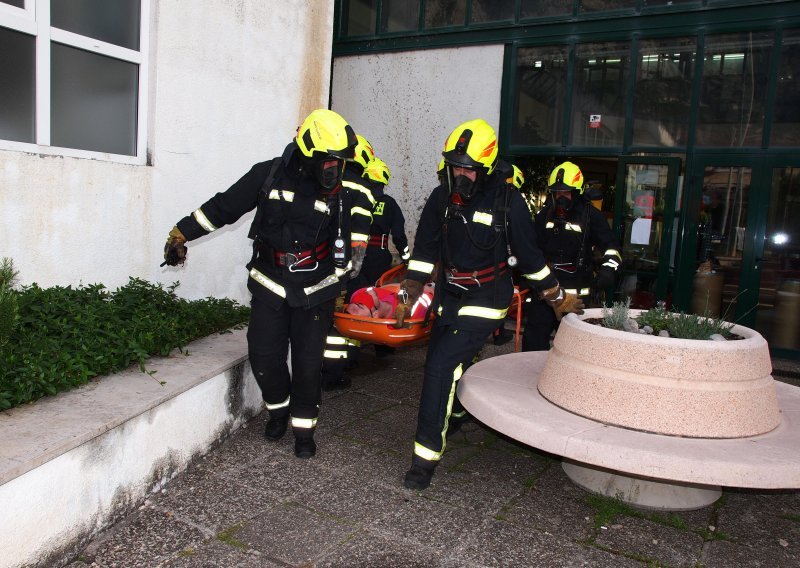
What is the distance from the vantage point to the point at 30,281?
184 inches

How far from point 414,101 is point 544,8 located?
219 centimetres

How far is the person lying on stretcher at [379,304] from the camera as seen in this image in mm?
5293

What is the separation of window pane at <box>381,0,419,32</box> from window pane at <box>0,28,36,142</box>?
6285 mm

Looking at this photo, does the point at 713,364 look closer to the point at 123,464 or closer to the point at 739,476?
the point at 739,476

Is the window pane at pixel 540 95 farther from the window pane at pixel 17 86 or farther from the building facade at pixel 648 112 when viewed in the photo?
the window pane at pixel 17 86

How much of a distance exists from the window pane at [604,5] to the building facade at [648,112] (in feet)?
0.06

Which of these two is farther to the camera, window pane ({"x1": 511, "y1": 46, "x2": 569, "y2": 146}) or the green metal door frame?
window pane ({"x1": 511, "y1": 46, "x2": 569, "y2": 146})

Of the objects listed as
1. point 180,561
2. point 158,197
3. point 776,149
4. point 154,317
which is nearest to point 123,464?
point 180,561

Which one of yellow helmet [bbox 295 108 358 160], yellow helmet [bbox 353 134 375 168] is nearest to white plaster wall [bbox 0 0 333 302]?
yellow helmet [bbox 353 134 375 168]

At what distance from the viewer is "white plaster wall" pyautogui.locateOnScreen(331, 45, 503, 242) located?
9.51 metres

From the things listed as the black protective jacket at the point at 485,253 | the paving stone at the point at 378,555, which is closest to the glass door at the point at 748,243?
the black protective jacket at the point at 485,253

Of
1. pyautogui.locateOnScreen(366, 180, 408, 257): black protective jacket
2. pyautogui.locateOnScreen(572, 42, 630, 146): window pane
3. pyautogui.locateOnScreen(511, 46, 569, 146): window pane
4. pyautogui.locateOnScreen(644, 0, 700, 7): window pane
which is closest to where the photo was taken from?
pyautogui.locateOnScreen(366, 180, 408, 257): black protective jacket

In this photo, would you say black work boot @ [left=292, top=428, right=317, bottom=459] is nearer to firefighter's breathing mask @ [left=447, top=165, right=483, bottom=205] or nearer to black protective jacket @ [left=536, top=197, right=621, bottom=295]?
firefighter's breathing mask @ [left=447, top=165, right=483, bottom=205]

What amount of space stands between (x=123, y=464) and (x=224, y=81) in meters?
4.02
